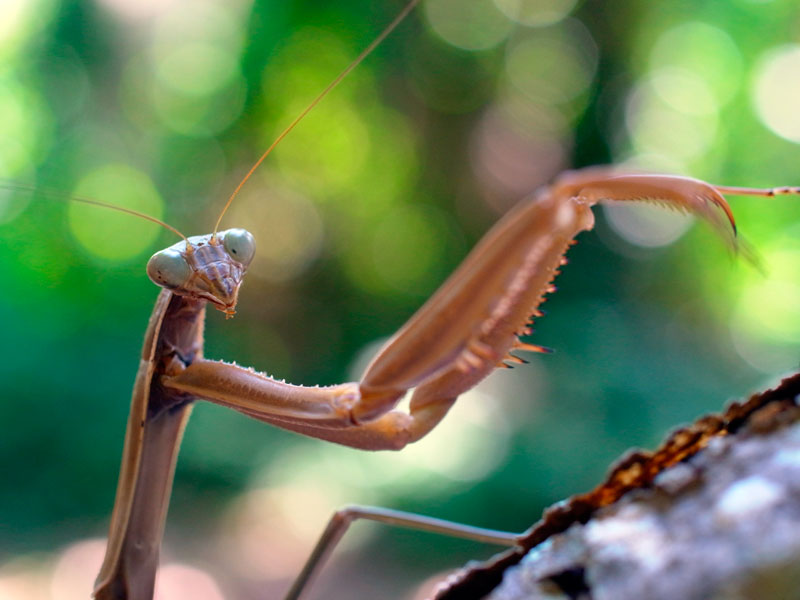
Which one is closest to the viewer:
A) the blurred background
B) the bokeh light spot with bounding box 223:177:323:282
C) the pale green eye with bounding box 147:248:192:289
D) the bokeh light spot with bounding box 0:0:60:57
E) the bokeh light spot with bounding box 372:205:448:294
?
the pale green eye with bounding box 147:248:192:289

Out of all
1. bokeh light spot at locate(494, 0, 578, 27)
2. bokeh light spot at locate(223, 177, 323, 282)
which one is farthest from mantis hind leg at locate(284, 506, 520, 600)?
bokeh light spot at locate(494, 0, 578, 27)

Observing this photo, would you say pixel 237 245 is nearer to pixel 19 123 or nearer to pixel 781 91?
pixel 19 123

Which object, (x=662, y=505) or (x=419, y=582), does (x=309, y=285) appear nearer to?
(x=419, y=582)

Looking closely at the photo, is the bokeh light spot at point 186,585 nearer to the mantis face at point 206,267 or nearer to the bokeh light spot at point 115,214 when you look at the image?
the bokeh light spot at point 115,214

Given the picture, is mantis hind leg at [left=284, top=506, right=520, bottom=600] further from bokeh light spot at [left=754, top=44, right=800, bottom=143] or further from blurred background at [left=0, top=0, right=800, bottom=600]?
bokeh light spot at [left=754, top=44, right=800, bottom=143]

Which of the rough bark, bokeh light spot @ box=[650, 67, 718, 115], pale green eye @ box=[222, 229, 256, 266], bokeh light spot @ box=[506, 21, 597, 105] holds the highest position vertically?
bokeh light spot @ box=[506, 21, 597, 105]

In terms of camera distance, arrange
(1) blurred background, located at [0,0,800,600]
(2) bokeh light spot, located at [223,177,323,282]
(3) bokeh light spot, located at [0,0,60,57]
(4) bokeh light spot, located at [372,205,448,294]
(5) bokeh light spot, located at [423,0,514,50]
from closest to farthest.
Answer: (3) bokeh light spot, located at [0,0,60,57], (1) blurred background, located at [0,0,800,600], (5) bokeh light spot, located at [423,0,514,50], (2) bokeh light spot, located at [223,177,323,282], (4) bokeh light spot, located at [372,205,448,294]
